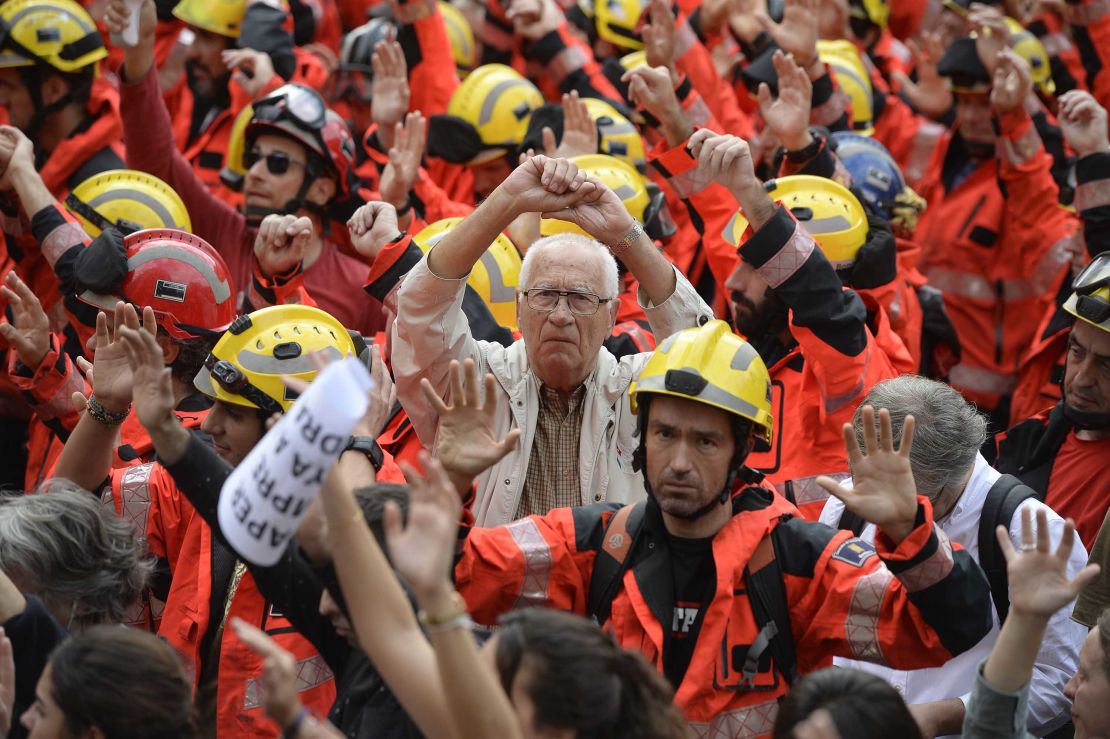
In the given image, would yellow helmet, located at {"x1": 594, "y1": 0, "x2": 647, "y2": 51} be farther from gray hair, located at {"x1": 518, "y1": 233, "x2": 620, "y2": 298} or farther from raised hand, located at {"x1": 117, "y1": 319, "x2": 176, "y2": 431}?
raised hand, located at {"x1": 117, "y1": 319, "x2": 176, "y2": 431}

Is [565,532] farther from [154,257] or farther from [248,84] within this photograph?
Answer: [248,84]

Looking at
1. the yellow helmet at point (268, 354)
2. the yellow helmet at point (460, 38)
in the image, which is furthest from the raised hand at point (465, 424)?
the yellow helmet at point (460, 38)

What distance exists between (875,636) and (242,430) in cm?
209

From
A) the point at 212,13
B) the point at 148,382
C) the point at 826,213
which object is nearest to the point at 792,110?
the point at 826,213

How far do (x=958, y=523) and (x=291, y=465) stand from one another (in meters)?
2.44

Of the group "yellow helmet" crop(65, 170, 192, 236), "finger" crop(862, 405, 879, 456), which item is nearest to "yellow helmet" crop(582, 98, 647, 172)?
"yellow helmet" crop(65, 170, 192, 236)

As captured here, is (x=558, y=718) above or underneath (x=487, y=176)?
above

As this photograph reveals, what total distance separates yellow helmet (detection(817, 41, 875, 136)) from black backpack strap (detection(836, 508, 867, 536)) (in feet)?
16.1

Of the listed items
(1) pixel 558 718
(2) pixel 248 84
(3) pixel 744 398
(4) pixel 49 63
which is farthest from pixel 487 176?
(1) pixel 558 718

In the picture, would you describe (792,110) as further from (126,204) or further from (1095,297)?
(126,204)

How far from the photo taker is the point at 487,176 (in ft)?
28.3

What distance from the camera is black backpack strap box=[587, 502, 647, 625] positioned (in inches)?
158

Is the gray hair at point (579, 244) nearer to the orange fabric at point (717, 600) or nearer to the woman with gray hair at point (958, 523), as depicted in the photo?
the woman with gray hair at point (958, 523)

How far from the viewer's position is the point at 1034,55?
9.77 meters
